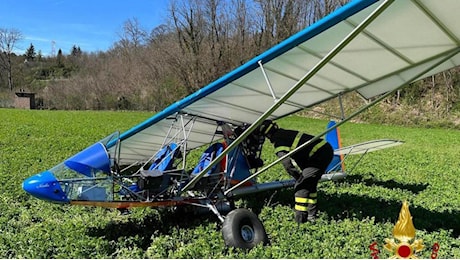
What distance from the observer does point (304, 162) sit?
5652 mm

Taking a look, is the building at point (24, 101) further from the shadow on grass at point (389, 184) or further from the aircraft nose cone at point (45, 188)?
the aircraft nose cone at point (45, 188)

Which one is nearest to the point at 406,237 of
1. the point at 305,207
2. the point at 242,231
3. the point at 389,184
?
the point at 242,231

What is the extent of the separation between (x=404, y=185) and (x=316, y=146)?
3.70 m

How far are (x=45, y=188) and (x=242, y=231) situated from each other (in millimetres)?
2228

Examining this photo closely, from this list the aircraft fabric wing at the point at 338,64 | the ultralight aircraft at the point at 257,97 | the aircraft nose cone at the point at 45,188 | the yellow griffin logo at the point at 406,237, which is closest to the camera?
the yellow griffin logo at the point at 406,237

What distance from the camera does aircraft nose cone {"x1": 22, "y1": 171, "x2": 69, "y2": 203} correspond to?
4113 mm

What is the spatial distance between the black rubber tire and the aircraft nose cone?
5.96 feet

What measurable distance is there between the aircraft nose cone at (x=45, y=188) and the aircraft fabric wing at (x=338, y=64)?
167cm

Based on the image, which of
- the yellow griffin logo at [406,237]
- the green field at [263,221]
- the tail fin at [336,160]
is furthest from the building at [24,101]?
the yellow griffin logo at [406,237]

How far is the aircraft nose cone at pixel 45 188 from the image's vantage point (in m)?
4.11

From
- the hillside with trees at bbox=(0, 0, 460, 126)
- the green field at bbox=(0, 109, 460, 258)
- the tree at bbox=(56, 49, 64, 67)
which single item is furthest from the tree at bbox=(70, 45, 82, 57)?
the green field at bbox=(0, 109, 460, 258)

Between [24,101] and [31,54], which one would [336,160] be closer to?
[24,101]

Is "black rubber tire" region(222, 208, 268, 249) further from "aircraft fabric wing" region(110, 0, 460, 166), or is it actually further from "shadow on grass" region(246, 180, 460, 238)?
"aircraft fabric wing" region(110, 0, 460, 166)

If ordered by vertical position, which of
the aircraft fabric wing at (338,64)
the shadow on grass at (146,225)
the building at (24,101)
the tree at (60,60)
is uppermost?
the tree at (60,60)
